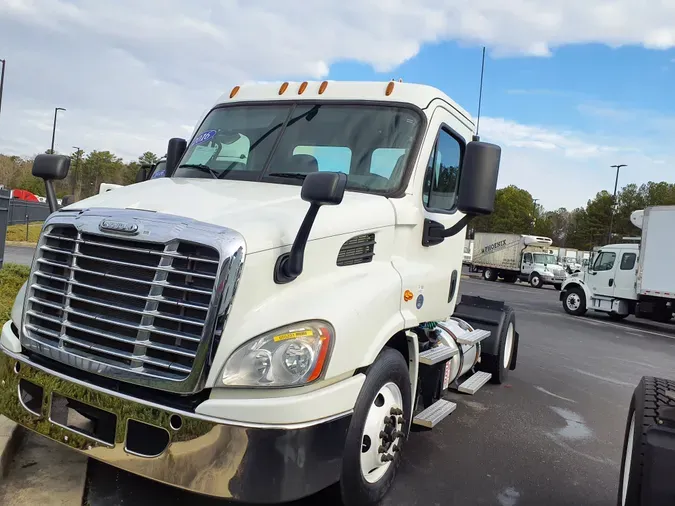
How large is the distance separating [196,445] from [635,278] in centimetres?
1683

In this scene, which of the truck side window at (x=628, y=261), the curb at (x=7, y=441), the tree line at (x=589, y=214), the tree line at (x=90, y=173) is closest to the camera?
the curb at (x=7, y=441)

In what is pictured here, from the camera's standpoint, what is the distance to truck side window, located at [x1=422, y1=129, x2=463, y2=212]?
13.2 ft

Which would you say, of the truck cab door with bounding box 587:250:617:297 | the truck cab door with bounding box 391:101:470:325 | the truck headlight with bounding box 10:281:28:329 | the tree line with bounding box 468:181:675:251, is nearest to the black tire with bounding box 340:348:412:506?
the truck cab door with bounding box 391:101:470:325

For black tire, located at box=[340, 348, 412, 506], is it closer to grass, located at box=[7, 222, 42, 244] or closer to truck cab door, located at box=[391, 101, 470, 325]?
truck cab door, located at box=[391, 101, 470, 325]

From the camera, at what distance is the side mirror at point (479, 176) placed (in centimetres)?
346

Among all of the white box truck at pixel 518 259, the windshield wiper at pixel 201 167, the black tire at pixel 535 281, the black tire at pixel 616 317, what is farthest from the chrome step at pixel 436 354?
the white box truck at pixel 518 259

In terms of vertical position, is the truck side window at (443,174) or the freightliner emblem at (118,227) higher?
the truck side window at (443,174)

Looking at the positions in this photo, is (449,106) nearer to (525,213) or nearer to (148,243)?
(148,243)

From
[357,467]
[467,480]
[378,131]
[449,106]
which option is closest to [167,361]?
[357,467]

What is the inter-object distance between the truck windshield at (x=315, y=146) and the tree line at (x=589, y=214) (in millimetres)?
61171

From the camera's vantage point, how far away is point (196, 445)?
254 cm

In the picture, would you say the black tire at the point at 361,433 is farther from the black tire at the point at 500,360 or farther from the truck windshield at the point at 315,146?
the black tire at the point at 500,360

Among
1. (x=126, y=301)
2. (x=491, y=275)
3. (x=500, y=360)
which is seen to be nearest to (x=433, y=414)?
(x=126, y=301)

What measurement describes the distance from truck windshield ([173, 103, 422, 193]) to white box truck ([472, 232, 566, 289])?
1213 inches
